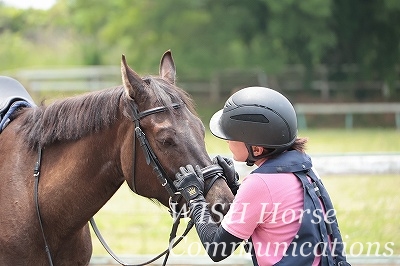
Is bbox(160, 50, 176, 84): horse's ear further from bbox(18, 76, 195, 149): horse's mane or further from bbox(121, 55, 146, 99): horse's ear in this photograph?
bbox(121, 55, 146, 99): horse's ear

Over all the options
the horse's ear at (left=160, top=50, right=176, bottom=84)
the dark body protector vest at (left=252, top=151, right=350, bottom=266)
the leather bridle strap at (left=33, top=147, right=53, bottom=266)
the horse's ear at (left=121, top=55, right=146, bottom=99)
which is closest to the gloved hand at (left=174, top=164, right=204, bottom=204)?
the dark body protector vest at (left=252, top=151, right=350, bottom=266)

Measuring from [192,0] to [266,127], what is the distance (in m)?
22.4

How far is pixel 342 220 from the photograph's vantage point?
7.92 meters

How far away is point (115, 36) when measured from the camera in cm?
2627

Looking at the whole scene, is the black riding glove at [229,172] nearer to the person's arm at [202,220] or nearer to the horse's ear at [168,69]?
the person's arm at [202,220]

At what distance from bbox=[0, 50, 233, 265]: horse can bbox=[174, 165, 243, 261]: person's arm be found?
0.12m

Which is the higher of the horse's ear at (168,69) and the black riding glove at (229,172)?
the horse's ear at (168,69)

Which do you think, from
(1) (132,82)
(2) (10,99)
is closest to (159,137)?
(1) (132,82)

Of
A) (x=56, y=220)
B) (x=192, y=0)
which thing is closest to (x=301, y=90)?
(x=192, y=0)

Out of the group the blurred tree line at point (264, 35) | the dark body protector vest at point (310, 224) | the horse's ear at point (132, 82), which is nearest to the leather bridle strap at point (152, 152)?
the horse's ear at point (132, 82)

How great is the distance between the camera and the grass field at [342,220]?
23.1 ft

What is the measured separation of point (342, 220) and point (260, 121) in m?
5.32

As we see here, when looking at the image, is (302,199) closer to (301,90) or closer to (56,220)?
(56,220)

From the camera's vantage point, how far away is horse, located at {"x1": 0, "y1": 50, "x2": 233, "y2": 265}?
335 cm
